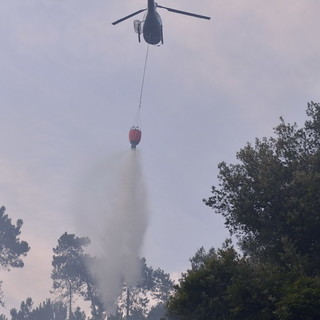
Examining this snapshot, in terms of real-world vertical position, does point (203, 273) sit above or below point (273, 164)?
below

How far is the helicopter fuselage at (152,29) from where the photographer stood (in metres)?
91.0

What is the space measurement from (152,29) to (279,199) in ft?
159

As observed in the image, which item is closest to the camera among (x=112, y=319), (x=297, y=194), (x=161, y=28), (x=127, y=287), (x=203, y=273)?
(x=203, y=273)

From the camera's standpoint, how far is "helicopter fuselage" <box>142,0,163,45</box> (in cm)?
9100

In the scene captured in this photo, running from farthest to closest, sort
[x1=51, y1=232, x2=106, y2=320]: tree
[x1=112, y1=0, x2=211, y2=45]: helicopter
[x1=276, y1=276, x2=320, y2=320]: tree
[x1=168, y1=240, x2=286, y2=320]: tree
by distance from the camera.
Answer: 1. [x1=51, y1=232, x2=106, y2=320]: tree
2. [x1=112, y1=0, x2=211, y2=45]: helicopter
3. [x1=168, y1=240, x2=286, y2=320]: tree
4. [x1=276, y1=276, x2=320, y2=320]: tree

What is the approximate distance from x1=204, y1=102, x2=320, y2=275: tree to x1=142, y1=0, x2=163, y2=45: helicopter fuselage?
41.6 metres

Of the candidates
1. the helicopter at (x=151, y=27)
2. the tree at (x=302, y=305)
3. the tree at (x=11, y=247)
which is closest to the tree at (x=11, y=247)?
the tree at (x=11, y=247)

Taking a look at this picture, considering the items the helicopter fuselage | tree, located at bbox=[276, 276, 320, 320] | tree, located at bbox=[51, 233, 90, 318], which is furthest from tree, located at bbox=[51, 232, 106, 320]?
tree, located at bbox=[276, 276, 320, 320]

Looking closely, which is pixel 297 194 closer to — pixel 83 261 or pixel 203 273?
pixel 203 273

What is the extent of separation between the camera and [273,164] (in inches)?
1949

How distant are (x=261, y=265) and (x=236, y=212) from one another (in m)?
5.50

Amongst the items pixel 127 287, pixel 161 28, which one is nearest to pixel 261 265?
pixel 161 28

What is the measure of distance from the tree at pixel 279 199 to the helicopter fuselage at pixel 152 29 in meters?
41.6

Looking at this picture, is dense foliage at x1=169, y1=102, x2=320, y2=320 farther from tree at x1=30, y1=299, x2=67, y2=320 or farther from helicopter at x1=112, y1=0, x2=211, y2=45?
tree at x1=30, y1=299, x2=67, y2=320
